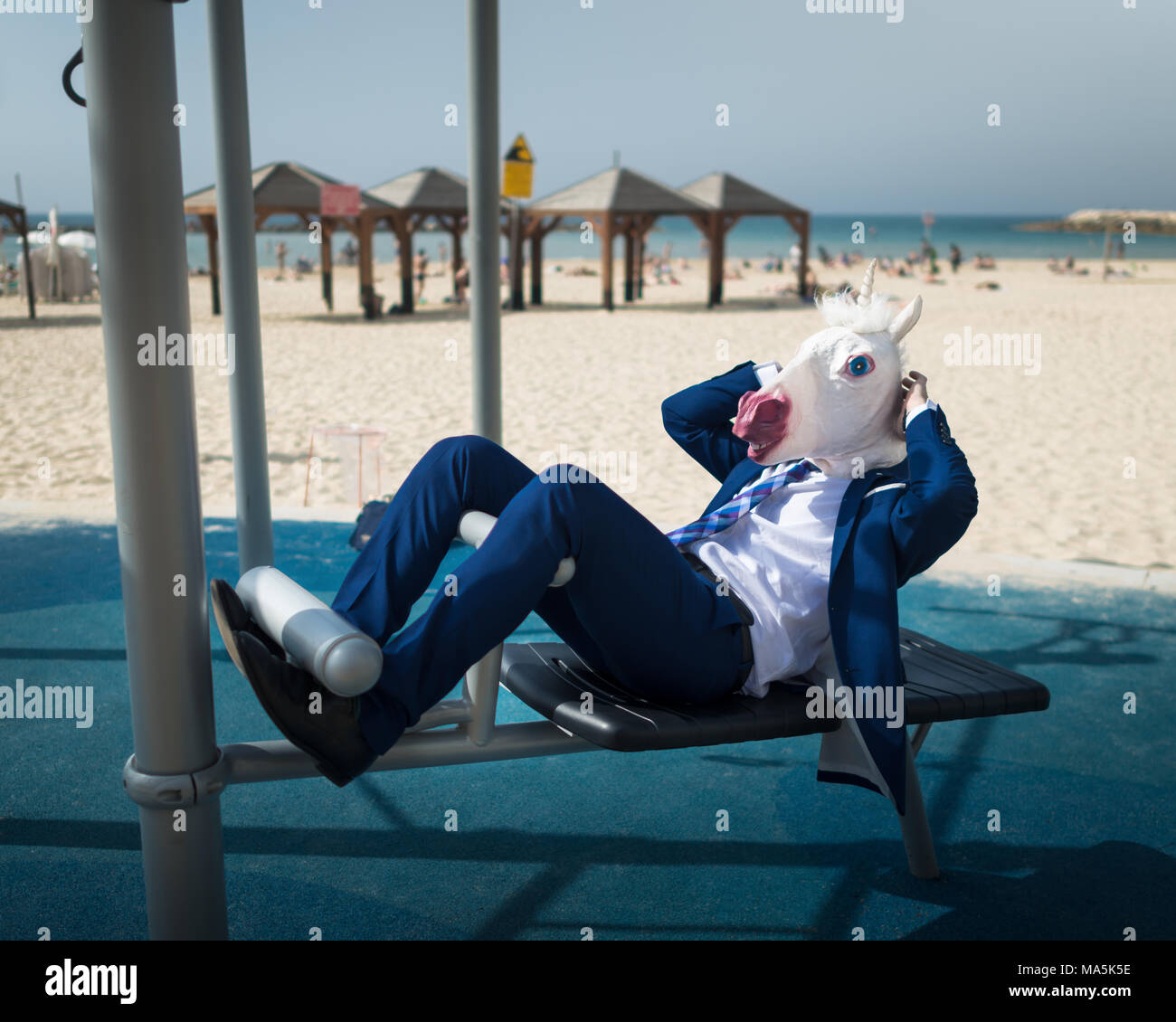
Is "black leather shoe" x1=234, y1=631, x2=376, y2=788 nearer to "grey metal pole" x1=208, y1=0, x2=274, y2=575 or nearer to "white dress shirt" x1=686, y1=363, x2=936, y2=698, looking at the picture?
"white dress shirt" x1=686, y1=363, x2=936, y2=698

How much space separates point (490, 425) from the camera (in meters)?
3.68

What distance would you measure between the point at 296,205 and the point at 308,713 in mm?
16359

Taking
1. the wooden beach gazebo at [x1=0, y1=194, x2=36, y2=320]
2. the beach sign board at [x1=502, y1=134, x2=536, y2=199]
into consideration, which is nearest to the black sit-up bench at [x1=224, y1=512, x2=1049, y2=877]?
the beach sign board at [x1=502, y1=134, x2=536, y2=199]

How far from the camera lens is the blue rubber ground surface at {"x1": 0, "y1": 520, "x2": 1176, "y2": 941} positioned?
228 cm

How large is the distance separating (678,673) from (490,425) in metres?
1.80

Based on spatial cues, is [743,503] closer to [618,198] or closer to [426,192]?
[618,198]

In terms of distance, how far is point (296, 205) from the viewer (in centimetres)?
1688

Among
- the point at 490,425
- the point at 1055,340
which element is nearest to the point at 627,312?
the point at 1055,340

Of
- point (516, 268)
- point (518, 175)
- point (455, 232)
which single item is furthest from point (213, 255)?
point (518, 175)

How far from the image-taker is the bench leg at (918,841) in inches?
94.9

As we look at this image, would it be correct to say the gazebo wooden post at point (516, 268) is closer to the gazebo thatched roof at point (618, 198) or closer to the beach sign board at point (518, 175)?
the gazebo thatched roof at point (618, 198)

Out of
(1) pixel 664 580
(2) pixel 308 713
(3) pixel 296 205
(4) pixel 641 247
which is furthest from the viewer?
(4) pixel 641 247

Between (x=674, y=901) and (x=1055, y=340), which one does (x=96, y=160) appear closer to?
(x=674, y=901)

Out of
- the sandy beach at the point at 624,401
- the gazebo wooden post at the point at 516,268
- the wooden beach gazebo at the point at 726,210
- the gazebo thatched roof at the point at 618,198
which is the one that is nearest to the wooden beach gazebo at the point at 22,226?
the sandy beach at the point at 624,401
